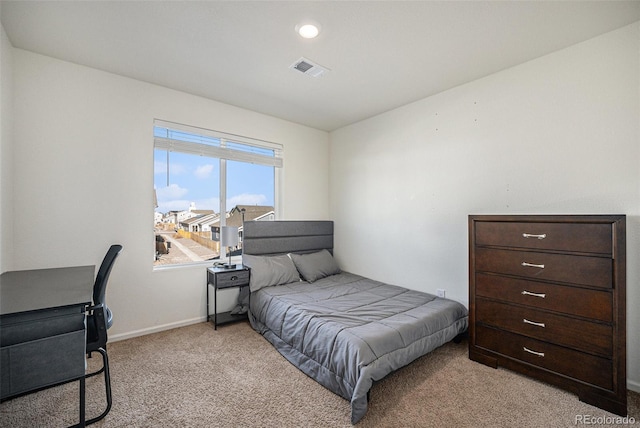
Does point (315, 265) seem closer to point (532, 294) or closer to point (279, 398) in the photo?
point (279, 398)

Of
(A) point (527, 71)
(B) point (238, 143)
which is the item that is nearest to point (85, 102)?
(B) point (238, 143)

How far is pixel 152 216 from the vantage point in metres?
2.99

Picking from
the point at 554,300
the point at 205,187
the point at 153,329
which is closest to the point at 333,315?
the point at 554,300

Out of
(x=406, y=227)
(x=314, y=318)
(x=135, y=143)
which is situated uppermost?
(x=135, y=143)

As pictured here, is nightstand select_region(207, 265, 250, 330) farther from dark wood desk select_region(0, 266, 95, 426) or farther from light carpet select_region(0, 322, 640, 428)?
dark wood desk select_region(0, 266, 95, 426)

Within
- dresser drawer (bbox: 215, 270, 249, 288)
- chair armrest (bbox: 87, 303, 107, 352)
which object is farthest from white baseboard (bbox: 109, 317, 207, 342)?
chair armrest (bbox: 87, 303, 107, 352)

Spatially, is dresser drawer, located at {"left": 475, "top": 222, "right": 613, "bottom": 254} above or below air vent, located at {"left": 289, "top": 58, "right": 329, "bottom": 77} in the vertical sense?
below

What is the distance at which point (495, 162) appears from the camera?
8.85 feet

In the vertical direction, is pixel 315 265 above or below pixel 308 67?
below

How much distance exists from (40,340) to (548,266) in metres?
3.13

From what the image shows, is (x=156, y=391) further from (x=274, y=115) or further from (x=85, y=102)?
(x=274, y=115)

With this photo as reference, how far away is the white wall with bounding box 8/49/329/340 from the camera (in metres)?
2.39

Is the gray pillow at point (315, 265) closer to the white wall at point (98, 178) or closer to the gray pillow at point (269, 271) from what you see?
the gray pillow at point (269, 271)

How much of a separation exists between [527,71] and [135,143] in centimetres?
381
